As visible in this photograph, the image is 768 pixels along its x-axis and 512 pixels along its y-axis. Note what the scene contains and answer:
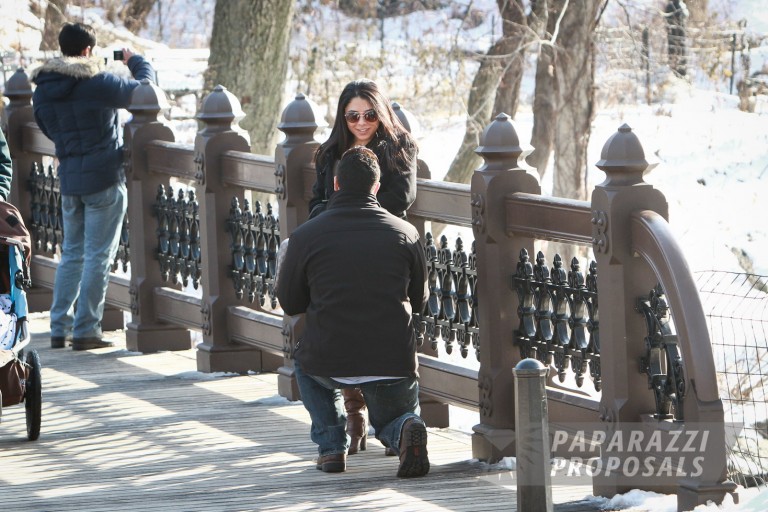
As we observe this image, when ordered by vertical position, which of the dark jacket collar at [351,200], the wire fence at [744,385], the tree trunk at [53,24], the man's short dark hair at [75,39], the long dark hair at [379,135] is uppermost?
the tree trunk at [53,24]

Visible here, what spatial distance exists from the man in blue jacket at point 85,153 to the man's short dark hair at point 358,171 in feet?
11.6

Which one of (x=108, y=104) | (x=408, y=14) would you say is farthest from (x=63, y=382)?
(x=408, y=14)

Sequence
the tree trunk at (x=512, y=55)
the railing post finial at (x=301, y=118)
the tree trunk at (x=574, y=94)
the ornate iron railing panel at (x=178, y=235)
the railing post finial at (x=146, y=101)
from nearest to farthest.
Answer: the railing post finial at (x=301, y=118) < the ornate iron railing panel at (x=178, y=235) < the railing post finial at (x=146, y=101) < the tree trunk at (x=512, y=55) < the tree trunk at (x=574, y=94)

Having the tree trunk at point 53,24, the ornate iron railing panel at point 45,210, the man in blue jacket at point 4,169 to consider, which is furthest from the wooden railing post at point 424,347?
the tree trunk at point 53,24

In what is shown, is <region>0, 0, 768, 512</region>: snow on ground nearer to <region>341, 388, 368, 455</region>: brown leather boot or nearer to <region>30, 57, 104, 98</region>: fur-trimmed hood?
<region>30, 57, 104, 98</region>: fur-trimmed hood

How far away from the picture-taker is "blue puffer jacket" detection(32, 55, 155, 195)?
905 centimetres

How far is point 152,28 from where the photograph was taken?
1280 inches

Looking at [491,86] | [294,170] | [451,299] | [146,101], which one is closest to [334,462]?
[451,299]

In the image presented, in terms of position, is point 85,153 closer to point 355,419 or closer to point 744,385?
point 355,419

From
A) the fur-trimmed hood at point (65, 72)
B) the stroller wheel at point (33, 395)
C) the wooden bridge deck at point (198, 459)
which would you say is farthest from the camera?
the fur-trimmed hood at point (65, 72)

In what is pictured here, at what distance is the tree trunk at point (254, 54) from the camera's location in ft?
50.0

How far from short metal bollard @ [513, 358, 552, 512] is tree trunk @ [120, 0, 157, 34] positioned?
21857 mm

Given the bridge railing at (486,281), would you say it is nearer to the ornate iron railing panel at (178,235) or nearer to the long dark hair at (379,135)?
the ornate iron railing panel at (178,235)

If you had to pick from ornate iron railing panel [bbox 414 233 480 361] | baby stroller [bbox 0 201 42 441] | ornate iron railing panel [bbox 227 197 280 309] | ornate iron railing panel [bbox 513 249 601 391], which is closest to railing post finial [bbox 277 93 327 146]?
ornate iron railing panel [bbox 227 197 280 309]
